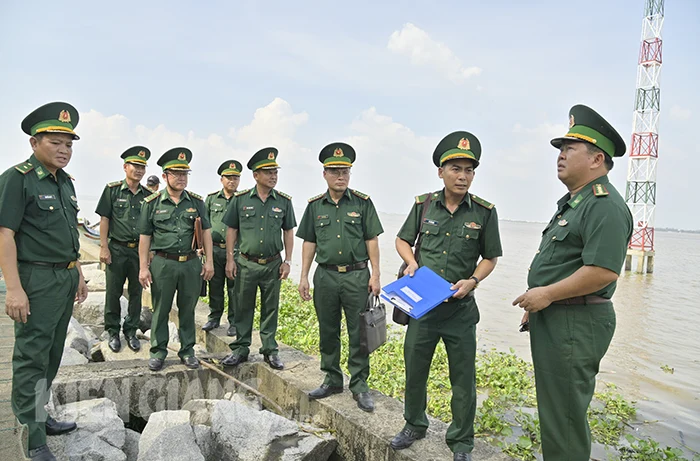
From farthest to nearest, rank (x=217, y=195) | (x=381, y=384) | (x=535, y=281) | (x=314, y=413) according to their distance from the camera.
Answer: (x=217, y=195), (x=381, y=384), (x=314, y=413), (x=535, y=281)

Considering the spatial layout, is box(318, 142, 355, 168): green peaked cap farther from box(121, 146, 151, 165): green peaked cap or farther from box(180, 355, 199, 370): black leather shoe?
box(121, 146, 151, 165): green peaked cap

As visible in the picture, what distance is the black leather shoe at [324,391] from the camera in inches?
148

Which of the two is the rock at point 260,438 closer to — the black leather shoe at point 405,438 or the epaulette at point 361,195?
the black leather shoe at point 405,438

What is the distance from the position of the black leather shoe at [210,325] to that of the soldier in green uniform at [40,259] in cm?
290

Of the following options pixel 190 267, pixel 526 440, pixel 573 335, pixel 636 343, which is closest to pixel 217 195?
pixel 190 267

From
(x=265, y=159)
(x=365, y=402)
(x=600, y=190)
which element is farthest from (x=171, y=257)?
(x=600, y=190)

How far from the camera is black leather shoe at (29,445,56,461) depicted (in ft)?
8.87

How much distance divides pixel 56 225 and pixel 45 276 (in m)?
0.35

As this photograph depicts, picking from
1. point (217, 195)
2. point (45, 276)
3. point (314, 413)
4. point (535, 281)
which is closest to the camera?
point (535, 281)

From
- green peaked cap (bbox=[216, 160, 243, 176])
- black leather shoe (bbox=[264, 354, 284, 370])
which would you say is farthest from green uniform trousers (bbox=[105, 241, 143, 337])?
black leather shoe (bbox=[264, 354, 284, 370])

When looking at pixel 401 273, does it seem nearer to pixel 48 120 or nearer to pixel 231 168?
pixel 48 120

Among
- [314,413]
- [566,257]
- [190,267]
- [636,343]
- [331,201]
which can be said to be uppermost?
[331,201]

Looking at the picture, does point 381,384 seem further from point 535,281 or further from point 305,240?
point 535,281

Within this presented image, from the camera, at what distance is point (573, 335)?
2.29 m
